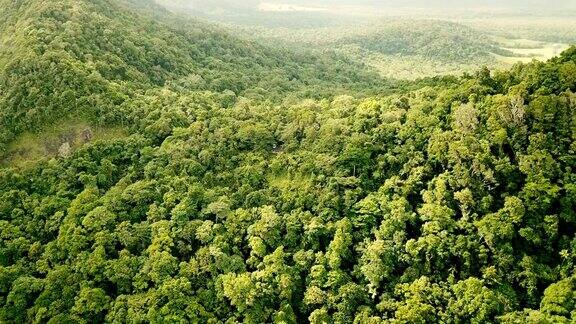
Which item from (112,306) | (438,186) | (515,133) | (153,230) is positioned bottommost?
(112,306)

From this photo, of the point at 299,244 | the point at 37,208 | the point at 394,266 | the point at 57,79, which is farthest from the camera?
the point at 57,79

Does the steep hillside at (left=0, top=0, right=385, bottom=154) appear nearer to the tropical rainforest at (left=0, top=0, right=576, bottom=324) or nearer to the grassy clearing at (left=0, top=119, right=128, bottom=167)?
the tropical rainforest at (left=0, top=0, right=576, bottom=324)

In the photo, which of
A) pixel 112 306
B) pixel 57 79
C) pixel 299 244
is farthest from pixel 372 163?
pixel 57 79

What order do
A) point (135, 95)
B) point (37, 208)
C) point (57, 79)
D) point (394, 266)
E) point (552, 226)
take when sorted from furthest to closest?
point (135, 95) → point (57, 79) → point (37, 208) → point (394, 266) → point (552, 226)

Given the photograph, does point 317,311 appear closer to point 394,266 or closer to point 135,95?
point 394,266

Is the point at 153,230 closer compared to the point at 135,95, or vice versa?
the point at 153,230

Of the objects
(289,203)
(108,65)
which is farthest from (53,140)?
(289,203)

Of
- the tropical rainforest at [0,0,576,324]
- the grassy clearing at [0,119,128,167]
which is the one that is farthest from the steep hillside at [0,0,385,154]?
the grassy clearing at [0,119,128,167]
